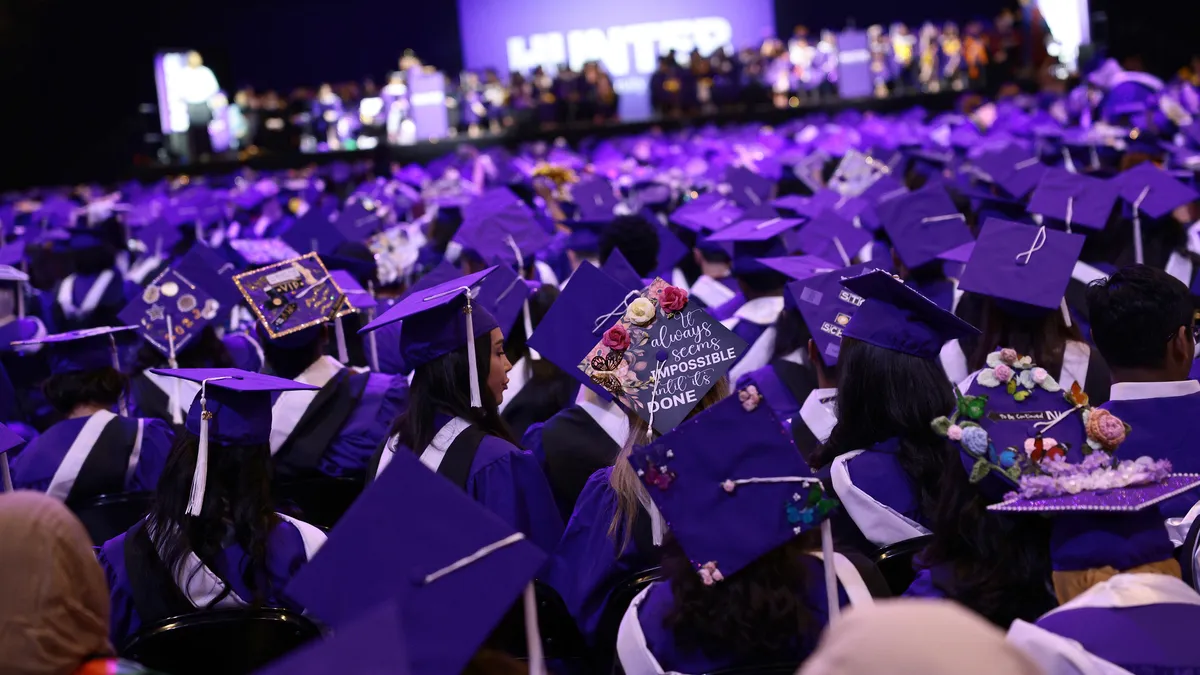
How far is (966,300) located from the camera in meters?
3.93

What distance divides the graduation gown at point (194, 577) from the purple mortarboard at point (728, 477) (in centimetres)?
96

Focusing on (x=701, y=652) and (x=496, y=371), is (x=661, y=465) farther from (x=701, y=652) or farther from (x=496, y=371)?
(x=496, y=371)

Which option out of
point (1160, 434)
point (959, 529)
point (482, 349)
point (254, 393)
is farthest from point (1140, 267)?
point (254, 393)

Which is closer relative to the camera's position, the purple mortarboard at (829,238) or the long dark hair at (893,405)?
the long dark hair at (893,405)

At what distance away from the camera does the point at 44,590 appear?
5.34ft

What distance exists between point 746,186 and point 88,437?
5651 mm

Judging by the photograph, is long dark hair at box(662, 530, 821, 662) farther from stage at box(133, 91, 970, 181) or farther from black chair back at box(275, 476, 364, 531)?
stage at box(133, 91, 970, 181)

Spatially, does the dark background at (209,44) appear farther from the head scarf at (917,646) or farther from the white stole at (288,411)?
the head scarf at (917,646)

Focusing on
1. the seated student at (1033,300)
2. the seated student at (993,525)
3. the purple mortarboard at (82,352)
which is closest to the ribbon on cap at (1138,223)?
the seated student at (1033,300)

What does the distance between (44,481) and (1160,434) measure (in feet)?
10.4

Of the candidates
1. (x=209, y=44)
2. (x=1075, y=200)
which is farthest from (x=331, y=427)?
(x=209, y=44)

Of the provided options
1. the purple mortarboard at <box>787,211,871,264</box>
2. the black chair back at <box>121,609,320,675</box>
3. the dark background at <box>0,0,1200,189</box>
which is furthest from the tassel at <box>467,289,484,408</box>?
the dark background at <box>0,0,1200,189</box>

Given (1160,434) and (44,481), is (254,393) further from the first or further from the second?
(1160,434)

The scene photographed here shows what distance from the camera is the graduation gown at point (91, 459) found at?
11.4 feet
